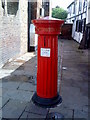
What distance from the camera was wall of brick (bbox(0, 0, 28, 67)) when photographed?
662 cm

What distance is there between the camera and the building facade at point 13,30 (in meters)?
6.62

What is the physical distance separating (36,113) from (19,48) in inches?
228

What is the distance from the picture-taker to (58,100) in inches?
150

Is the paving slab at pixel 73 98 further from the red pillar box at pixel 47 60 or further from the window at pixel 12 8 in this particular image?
the window at pixel 12 8

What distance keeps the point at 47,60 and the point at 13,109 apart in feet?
4.00

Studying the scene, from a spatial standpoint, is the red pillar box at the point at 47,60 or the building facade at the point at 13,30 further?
the building facade at the point at 13,30

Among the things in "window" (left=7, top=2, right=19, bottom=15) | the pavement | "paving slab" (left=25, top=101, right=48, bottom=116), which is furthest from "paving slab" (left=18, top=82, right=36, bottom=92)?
"window" (left=7, top=2, right=19, bottom=15)

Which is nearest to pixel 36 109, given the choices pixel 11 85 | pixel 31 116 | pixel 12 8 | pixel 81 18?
pixel 31 116

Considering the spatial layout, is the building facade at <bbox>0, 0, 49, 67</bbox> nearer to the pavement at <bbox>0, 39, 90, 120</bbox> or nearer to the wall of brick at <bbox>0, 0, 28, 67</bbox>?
the wall of brick at <bbox>0, 0, 28, 67</bbox>

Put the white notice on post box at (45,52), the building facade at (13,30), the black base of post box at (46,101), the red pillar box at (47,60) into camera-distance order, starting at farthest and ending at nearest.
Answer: the building facade at (13,30) < the black base of post box at (46,101) < the white notice on post box at (45,52) < the red pillar box at (47,60)

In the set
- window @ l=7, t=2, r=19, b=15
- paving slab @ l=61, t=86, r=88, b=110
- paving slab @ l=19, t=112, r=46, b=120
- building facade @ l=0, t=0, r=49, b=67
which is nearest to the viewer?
paving slab @ l=19, t=112, r=46, b=120

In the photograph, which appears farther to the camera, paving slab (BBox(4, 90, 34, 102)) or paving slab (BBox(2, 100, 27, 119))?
paving slab (BBox(4, 90, 34, 102))

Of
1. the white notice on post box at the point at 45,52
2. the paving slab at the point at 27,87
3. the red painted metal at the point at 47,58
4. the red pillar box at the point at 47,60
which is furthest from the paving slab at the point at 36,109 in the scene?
A: the white notice on post box at the point at 45,52

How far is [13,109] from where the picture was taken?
348 cm
